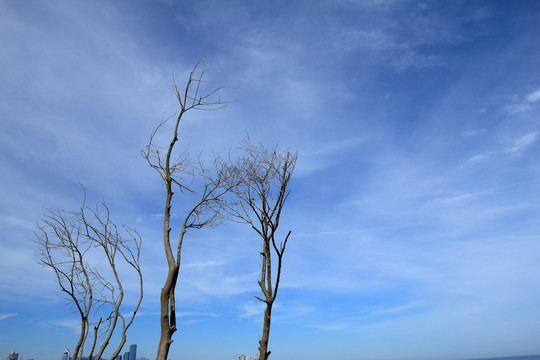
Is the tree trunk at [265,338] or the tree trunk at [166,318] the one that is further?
the tree trunk at [265,338]

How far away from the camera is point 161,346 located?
480 centimetres

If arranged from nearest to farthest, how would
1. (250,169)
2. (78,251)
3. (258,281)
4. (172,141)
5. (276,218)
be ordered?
(172,141) < (258,281) < (276,218) < (250,169) < (78,251)

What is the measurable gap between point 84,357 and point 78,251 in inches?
101

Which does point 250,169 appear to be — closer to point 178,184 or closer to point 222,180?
point 222,180

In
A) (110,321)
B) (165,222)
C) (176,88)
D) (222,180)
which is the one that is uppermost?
(176,88)

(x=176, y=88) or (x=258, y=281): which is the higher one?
(x=176, y=88)

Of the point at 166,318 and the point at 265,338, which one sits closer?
the point at 166,318

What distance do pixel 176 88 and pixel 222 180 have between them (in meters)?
2.01

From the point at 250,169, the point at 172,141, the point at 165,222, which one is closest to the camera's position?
the point at 165,222

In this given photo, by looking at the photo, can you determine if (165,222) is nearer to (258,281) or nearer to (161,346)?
(161,346)

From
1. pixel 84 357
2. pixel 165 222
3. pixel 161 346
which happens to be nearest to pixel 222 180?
pixel 165 222

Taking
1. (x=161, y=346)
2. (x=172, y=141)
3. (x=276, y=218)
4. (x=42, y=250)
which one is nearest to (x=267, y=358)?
(x=161, y=346)

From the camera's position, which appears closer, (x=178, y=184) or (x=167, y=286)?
(x=167, y=286)

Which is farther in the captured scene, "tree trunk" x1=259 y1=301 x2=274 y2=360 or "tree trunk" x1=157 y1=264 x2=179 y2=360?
"tree trunk" x1=259 y1=301 x2=274 y2=360
